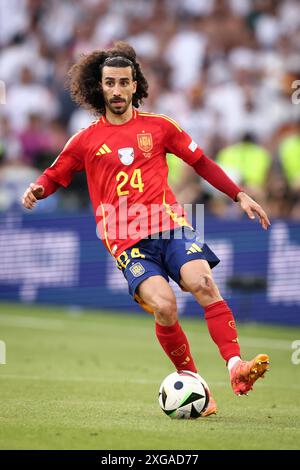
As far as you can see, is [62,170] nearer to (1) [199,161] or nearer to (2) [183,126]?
(1) [199,161]

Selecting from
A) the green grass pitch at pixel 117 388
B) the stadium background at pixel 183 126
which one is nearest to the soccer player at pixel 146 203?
the green grass pitch at pixel 117 388

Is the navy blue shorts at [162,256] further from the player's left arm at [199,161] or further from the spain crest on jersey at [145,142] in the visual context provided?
the spain crest on jersey at [145,142]

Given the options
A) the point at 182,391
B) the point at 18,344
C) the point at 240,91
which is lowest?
the point at 18,344

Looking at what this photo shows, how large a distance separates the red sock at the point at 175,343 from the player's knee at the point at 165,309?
9 cm

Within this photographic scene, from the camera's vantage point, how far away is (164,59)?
19828 mm

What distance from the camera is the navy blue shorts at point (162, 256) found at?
7.52 metres

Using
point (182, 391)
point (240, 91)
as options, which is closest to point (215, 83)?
point (240, 91)

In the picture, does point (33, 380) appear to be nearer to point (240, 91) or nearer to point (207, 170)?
point (207, 170)

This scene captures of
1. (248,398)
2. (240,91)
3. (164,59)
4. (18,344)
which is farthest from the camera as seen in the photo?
(164,59)

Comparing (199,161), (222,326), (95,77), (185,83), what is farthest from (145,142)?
(185,83)

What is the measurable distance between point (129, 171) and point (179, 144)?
18.4 inches

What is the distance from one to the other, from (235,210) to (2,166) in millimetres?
4010

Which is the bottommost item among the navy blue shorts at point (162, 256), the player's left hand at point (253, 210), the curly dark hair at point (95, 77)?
the navy blue shorts at point (162, 256)

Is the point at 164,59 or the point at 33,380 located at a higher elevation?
the point at 164,59
